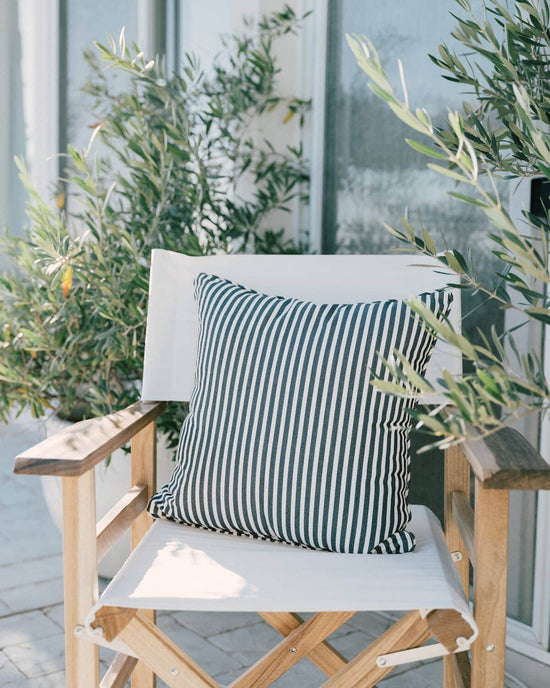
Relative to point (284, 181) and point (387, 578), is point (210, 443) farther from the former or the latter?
point (284, 181)

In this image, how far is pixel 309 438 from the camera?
55.0 inches

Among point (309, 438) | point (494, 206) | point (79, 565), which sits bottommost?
point (79, 565)

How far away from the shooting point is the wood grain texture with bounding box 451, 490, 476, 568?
1334mm

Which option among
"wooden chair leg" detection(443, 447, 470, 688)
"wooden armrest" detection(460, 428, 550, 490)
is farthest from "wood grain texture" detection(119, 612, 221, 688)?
"wooden chair leg" detection(443, 447, 470, 688)

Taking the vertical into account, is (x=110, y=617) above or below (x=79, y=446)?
below

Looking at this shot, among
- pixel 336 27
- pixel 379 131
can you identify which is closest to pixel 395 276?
pixel 379 131

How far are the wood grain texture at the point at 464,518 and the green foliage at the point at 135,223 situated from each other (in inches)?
35.8

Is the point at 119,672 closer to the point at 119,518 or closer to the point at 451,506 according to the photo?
the point at 119,518

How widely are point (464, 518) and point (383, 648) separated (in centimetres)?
37

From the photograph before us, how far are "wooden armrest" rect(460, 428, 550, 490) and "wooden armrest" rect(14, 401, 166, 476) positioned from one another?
58 cm

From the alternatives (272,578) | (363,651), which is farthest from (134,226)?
(363,651)

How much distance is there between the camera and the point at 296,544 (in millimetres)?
1410

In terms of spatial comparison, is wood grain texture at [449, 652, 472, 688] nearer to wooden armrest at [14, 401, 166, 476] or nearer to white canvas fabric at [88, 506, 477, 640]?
white canvas fabric at [88, 506, 477, 640]

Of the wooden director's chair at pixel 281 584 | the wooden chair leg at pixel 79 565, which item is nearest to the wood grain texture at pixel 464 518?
the wooden director's chair at pixel 281 584
